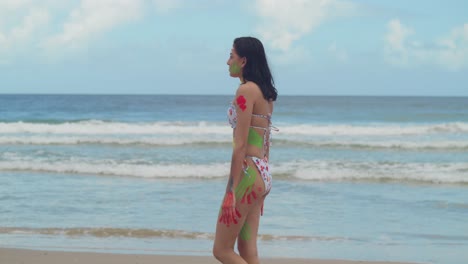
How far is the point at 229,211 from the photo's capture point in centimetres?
362

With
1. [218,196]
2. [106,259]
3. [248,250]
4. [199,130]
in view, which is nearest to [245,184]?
[248,250]

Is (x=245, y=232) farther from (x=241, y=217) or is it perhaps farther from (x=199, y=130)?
(x=199, y=130)

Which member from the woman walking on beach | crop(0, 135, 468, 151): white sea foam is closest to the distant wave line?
the woman walking on beach

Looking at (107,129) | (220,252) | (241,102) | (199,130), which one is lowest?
(220,252)

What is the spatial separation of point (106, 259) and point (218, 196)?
4140 mm

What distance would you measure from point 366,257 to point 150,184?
6026mm

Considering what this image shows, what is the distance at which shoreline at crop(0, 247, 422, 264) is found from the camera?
6.23m

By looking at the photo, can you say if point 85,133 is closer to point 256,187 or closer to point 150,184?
point 150,184

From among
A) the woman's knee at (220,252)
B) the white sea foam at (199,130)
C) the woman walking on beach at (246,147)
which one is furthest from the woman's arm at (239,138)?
the white sea foam at (199,130)

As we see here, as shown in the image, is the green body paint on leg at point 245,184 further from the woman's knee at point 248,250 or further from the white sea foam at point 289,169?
the white sea foam at point 289,169

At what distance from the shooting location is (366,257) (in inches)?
258

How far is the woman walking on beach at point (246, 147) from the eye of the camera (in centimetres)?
358

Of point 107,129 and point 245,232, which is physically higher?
point 107,129

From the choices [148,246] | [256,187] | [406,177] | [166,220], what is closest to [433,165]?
[406,177]
